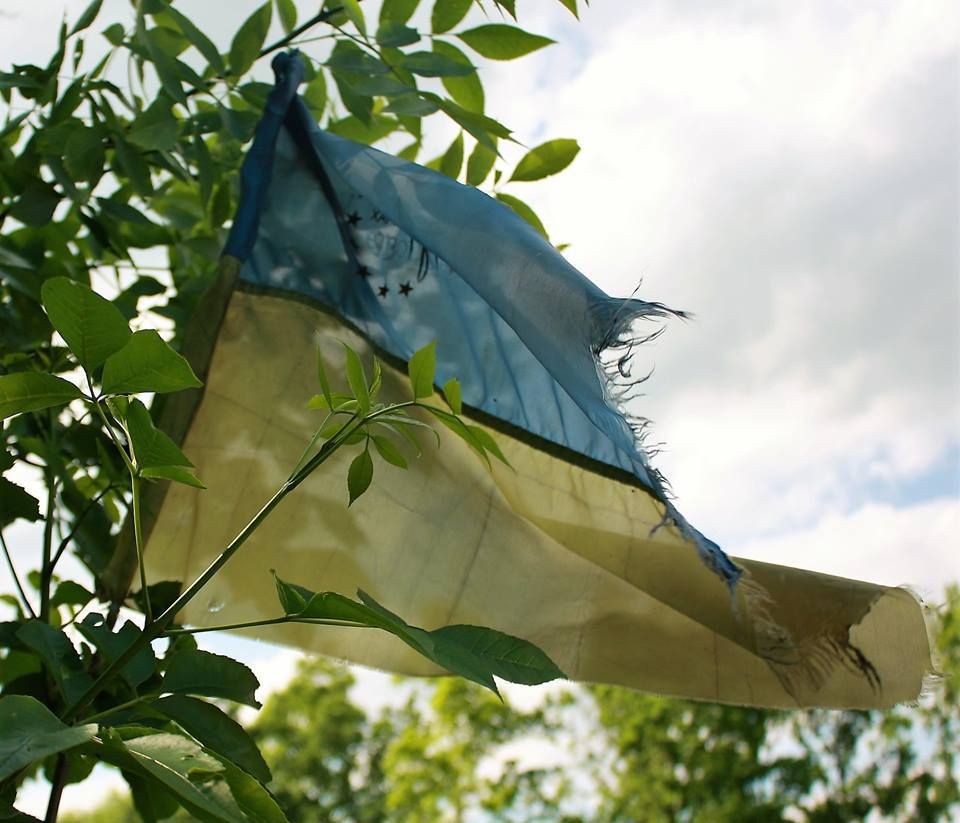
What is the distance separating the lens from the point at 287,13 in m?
1.36

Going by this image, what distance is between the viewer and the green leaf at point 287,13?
1.35 meters

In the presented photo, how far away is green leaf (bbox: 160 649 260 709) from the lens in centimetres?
82

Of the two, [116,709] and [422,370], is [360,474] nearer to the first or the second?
[422,370]

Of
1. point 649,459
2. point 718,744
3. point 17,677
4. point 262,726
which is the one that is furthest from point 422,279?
point 262,726

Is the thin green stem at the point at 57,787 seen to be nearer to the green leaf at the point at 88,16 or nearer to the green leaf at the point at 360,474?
the green leaf at the point at 360,474

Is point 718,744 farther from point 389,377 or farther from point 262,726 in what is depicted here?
point 389,377

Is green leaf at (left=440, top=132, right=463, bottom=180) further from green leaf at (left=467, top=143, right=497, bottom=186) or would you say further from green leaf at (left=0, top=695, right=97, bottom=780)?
green leaf at (left=0, top=695, right=97, bottom=780)

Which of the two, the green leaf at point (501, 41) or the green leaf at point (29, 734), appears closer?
the green leaf at point (29, 734)

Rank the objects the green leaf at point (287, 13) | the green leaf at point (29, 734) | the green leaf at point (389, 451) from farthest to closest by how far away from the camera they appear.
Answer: the green leaf at point (287, 13) < the green leaf at point (389, 451) < the green leaf at point (29, 734)

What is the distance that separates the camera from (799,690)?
4.26 ft

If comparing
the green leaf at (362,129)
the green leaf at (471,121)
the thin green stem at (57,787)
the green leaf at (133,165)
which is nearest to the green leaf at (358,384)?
the thin green stem at (57,787)

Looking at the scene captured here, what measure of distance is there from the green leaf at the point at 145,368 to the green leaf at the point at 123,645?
0.69 feet

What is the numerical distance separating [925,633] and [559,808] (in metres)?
16.7

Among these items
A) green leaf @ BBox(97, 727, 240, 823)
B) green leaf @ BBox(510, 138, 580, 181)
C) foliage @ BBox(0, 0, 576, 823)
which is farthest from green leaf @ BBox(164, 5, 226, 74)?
green leaf @ BBox(97, 727, 240, 823)
